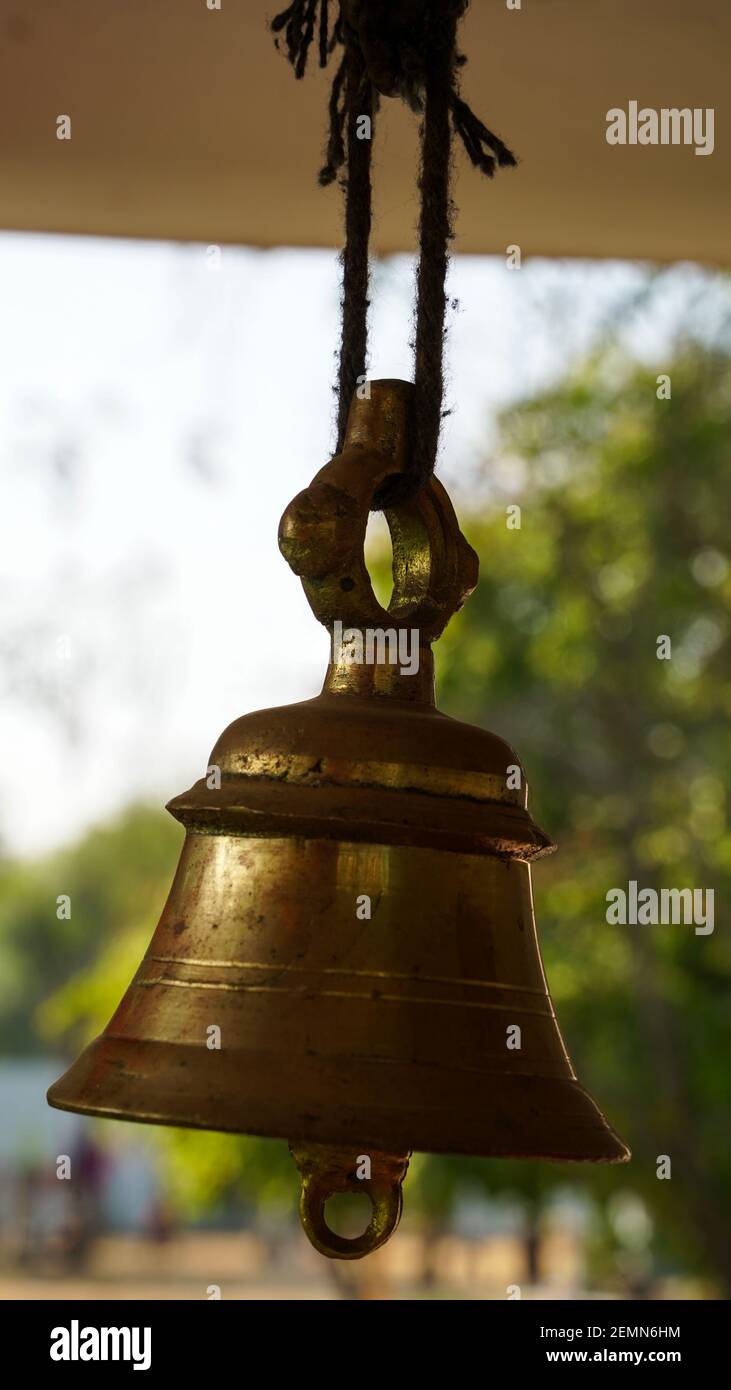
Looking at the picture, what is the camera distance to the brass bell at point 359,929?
1138 millimetres

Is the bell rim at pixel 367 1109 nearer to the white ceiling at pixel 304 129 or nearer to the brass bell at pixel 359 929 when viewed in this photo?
the brass bell at pixel 359 929

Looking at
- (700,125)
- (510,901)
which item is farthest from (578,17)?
(510,901)

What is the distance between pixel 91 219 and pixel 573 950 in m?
7.78

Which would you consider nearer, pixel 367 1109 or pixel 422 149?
pixel 367 1109

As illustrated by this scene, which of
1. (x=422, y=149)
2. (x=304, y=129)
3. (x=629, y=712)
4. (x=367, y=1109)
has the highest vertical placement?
(x=629, y=712)

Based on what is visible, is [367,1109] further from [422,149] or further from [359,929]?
[422,149]

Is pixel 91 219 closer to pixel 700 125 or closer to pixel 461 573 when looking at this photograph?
pixel 700 125

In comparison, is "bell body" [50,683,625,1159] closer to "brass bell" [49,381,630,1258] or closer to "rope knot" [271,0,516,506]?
"brass bell" [49,381,630,1258]

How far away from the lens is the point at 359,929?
1217 mm

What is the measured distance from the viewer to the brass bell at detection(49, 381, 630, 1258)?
1138 mm

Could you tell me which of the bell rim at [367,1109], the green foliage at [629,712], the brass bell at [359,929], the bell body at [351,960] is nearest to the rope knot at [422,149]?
the brass bell at [359,929]

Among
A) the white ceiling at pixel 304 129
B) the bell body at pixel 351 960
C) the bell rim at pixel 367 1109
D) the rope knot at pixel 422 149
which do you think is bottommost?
the bell rim at pixel 367 1109

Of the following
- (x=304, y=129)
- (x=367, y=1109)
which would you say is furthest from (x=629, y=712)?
(x=367, y=1109)
